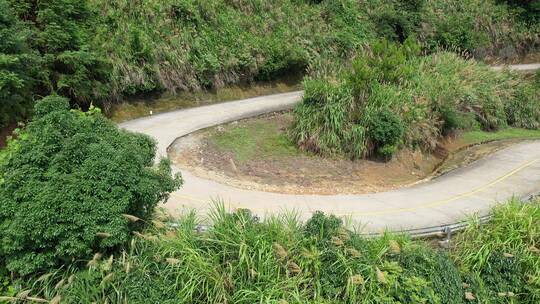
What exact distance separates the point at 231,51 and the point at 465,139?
985cm

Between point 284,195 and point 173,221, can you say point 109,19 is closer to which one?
point 284,195

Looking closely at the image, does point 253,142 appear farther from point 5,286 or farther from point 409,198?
point 5,286

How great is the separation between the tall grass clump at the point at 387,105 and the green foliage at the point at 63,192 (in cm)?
709

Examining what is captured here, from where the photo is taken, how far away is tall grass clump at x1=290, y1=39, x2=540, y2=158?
485 inches

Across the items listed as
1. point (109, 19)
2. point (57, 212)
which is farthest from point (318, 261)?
point (109, 19)

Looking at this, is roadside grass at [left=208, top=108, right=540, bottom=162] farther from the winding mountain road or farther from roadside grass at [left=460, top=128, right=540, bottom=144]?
the winding mountain road

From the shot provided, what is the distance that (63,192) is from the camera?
5.67 m

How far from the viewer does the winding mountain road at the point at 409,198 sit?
341 inches

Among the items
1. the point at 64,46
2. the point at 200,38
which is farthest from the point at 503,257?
the point at 200,38

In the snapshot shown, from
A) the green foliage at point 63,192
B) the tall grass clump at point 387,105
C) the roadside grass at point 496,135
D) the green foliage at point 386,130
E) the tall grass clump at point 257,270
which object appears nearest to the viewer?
the green foliage at point 63,192

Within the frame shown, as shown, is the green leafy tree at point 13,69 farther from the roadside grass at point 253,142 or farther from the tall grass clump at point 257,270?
the tall grass clump at point 257,270

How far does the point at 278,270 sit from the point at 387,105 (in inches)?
310

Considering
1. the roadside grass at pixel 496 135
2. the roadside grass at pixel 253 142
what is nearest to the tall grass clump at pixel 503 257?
the roadside grass at pixel 253 142

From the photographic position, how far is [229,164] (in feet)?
37.0
